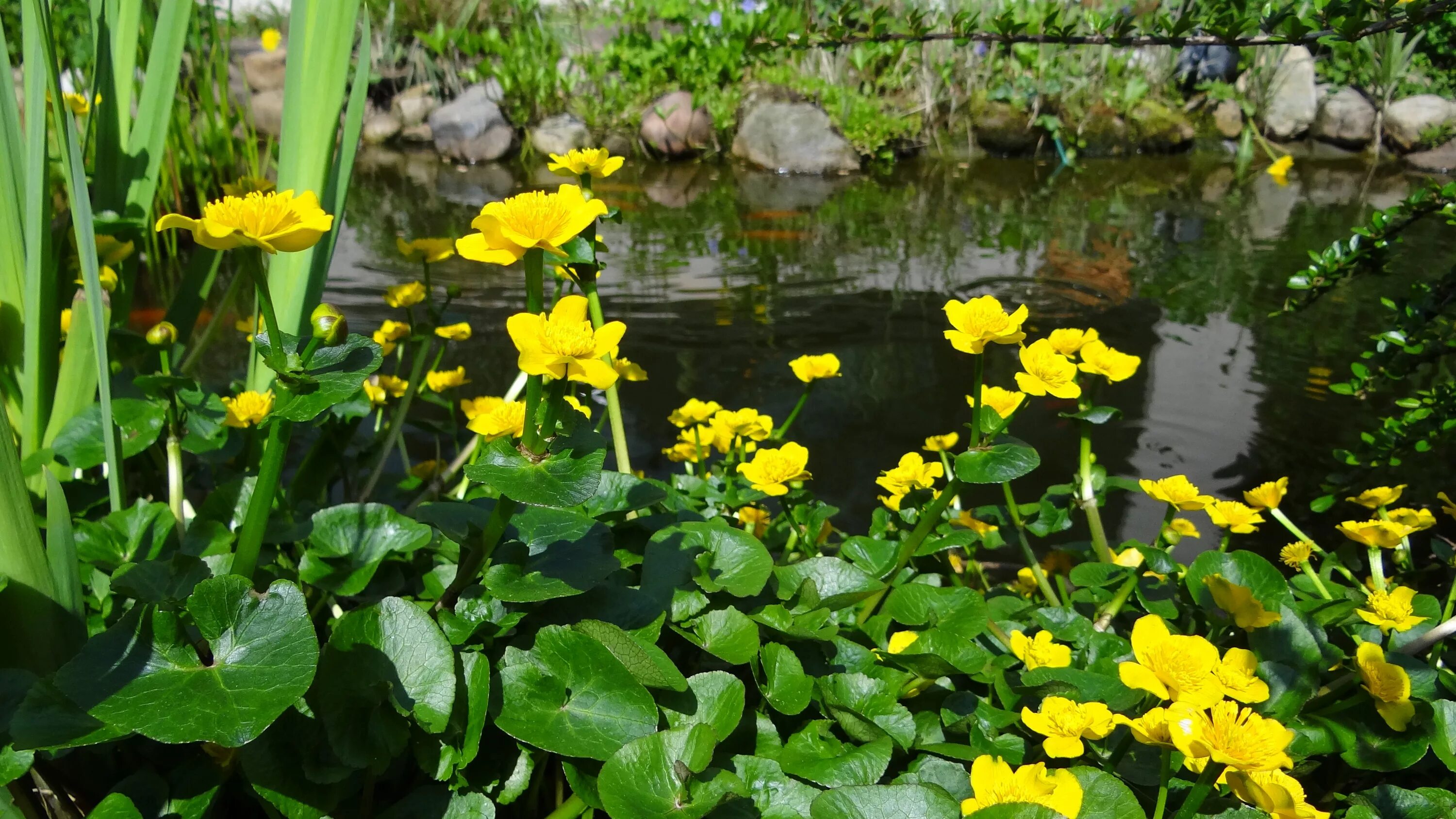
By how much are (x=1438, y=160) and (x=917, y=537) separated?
8.36m

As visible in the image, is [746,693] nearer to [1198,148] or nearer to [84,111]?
[84,111]

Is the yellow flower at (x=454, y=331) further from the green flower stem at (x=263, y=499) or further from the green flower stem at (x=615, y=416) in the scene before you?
the green flower stem at (x=263, y=499)

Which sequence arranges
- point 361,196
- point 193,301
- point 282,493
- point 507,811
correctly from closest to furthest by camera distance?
point 507,811, point 282,493, point 193,301, point 361,196

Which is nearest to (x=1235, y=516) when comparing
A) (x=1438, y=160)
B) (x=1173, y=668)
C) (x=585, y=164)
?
(x=1173, y=668)

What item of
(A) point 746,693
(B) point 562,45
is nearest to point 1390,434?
(A) point 746,693

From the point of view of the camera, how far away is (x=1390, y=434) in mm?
1495

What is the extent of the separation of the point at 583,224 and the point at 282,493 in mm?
620

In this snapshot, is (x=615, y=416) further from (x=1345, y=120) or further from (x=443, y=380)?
(x=1345, y=120)

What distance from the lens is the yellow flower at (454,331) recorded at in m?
1.39

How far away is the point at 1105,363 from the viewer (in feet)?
3.76

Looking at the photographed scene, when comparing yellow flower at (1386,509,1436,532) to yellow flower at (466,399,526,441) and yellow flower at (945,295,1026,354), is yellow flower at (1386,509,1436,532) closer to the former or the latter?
yellow flower at (945,295,1026,354)

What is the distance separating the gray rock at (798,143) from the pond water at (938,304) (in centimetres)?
60

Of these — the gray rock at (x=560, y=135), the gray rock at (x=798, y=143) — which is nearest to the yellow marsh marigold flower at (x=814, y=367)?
the gray rock at (x=798, y=143)

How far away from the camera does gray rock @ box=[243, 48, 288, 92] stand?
848 cm
